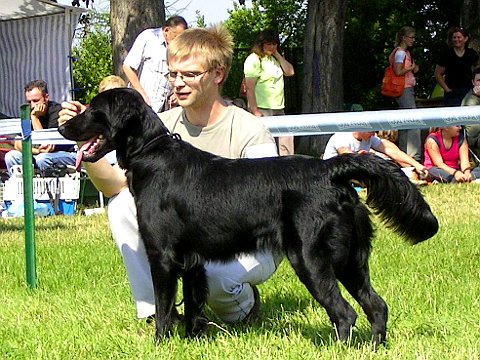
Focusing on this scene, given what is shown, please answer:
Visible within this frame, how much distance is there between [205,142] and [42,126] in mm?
6510

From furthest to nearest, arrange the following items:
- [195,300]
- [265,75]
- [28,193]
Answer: [265,75] < [28,193] < [195,300]

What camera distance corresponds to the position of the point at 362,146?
35.6ft

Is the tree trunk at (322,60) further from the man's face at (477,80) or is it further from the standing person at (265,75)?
the man's face at (477,80)

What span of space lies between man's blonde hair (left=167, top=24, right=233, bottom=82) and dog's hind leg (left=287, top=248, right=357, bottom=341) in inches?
44.6

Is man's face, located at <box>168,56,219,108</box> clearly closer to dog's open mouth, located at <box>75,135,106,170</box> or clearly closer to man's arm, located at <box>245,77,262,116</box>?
dog's open mouth, located at <box>75,135,106,170</box>

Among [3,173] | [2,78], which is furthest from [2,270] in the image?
[2,78]

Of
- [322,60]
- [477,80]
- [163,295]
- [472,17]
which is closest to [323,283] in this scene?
[163,295]

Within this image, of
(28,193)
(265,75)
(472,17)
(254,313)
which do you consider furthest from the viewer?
(472,17)

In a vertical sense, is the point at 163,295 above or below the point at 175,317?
above

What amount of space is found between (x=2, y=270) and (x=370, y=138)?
19.0 ft

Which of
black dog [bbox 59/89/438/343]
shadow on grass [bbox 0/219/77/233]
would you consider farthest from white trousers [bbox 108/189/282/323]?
shadow on grass [bbox 0/219/77/233]

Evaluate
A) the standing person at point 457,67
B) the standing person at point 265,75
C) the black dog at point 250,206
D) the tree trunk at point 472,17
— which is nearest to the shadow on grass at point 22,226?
the standing person at point 265,75

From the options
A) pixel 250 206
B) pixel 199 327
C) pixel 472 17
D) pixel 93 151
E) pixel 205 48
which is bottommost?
pixel 199 327

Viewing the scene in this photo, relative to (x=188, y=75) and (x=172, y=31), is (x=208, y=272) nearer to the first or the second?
(x=188, y=75)
